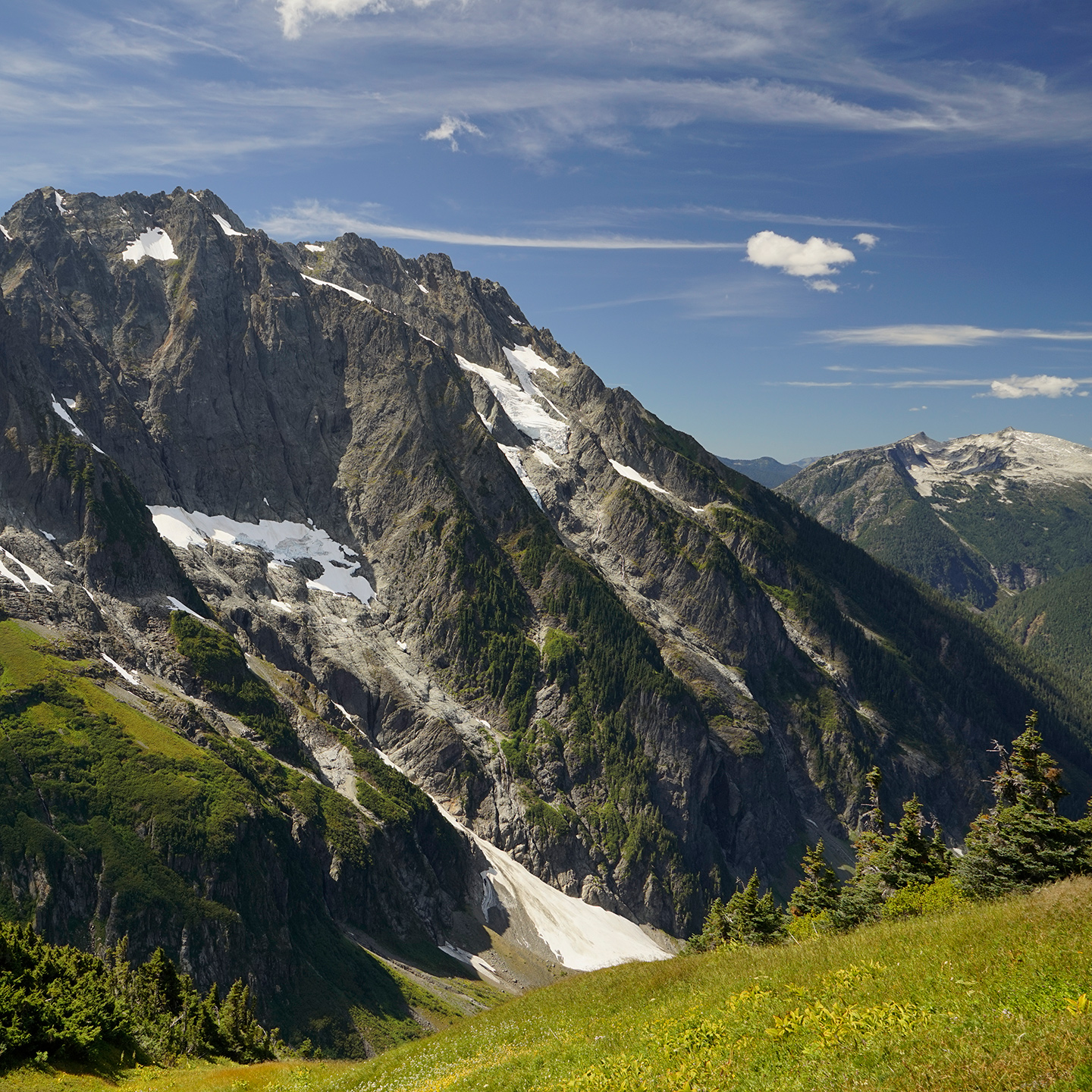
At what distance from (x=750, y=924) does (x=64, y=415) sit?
183 meters

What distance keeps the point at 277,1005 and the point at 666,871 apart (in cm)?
10248

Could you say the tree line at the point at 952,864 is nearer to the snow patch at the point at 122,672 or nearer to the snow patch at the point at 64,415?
the snow patch at the point at 122,672

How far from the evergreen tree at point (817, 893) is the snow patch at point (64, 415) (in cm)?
16656

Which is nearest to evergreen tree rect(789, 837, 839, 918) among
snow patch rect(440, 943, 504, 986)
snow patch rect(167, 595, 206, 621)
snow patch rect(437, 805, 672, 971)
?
snow patch rect(440, 943, 504, 986)

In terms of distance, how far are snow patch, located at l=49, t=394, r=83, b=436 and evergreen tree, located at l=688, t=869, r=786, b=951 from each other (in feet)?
531

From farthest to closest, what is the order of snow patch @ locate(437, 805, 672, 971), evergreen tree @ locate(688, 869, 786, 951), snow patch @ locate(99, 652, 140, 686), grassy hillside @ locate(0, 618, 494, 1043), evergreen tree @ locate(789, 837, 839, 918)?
snow patch @ locate(437, 805, 672, 971) → snow patch @ locate(99, 652, 140, 686) → grassy hillside @ locate(0, 618, 494, 1043) → evergreen tree @ locate(789, 837, 839, 918) → evergreen tree @ locate(688, 869, 786, 951)

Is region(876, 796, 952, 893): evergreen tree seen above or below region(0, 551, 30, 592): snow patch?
below

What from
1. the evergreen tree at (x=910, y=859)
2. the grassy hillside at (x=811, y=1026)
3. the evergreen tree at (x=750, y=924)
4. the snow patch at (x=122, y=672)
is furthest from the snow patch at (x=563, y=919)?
the grassy hillside at (x=811, y=1026)

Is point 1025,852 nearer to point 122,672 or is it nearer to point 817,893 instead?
point 817,893

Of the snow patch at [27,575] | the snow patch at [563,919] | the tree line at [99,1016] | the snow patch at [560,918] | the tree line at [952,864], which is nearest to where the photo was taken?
the tree line at [99,1016]

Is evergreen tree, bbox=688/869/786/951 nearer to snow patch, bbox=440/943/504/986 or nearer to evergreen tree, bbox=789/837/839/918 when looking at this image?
evergreen tree, bbox=789/837/839/918

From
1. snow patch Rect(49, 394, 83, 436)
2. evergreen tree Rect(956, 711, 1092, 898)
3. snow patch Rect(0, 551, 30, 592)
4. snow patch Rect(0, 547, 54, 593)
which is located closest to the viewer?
evergreen tree Rect(956, 711, 1092, 898)

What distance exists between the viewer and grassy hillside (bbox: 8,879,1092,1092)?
18.5m

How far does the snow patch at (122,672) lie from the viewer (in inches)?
5453
